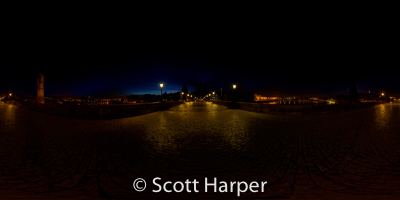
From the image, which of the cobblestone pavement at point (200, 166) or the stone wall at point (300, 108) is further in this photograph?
the stone wall at point (300, 108)

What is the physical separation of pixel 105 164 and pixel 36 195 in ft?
3.59

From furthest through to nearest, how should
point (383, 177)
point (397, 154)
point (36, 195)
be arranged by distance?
point (397, 154) → point (383, 177) → point (36, 195)

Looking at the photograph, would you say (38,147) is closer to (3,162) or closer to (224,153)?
(3,162)

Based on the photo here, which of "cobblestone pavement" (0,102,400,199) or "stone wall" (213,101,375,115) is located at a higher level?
"stone wall" (213,101,375,115)

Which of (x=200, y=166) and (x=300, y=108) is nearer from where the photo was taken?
(x=200, y=166)

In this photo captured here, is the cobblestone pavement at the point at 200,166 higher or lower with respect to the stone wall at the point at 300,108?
lower

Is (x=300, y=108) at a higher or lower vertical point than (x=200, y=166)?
higher

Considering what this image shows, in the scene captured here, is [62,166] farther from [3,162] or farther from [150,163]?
[150,163]

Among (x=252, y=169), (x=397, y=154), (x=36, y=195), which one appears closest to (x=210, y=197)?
(x=252, y=169)

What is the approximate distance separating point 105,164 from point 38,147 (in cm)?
288

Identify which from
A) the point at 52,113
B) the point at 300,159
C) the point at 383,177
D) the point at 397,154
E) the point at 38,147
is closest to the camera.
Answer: the point at 383,177

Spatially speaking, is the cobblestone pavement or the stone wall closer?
the cobblestone pavement

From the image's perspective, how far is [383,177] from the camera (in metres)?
2.73

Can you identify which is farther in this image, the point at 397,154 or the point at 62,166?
the point at 397,154
